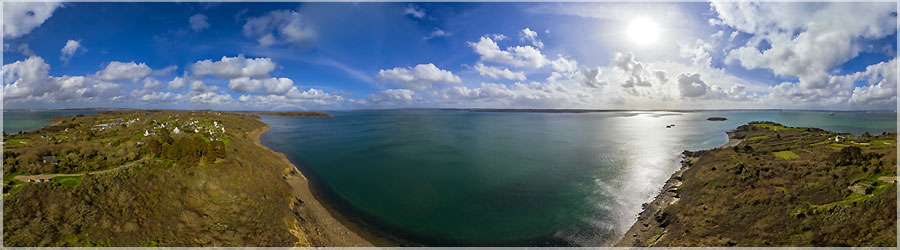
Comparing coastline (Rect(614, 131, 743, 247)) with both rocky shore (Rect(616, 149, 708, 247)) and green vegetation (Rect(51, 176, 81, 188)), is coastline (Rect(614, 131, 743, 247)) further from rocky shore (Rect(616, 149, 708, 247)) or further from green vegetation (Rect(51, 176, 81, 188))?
green vegetation (Rect(51, 176, 81, 188))

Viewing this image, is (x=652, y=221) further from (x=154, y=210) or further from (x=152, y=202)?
(x=152, y=202)

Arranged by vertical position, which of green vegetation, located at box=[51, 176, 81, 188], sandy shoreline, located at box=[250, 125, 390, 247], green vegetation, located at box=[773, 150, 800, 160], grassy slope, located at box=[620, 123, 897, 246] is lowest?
sandy shoreline, located at box=[250, 125, 390, 247]

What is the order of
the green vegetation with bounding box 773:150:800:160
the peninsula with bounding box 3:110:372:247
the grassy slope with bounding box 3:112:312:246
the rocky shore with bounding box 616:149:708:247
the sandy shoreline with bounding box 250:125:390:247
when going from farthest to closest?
the green vegetation with bounding box 773:150:800:160 < the rocky shore with bounding box 616:149:708:247 < the sandy shoreline with bounding box 250:125:390:247 < the peninsula with bounding box 3:110:372:247 < the grassy slope with bounding box 3:112:312:246

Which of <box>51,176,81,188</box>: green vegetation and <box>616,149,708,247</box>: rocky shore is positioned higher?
<box>51,176,81,188</box>: green vegetation

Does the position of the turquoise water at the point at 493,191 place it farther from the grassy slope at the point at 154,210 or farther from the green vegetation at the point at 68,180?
the green vegetation at the point at 68,180

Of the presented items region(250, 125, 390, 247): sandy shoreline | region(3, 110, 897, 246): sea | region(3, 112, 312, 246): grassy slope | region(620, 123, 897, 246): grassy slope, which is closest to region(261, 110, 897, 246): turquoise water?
region(3, 110, 897, 246): sea

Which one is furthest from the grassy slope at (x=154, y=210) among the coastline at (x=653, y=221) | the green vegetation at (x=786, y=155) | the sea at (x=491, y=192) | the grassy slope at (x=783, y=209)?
the green vegetation at (x=786, y=155)

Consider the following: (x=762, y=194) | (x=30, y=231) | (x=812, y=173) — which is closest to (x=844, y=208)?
(x=762, y=194)

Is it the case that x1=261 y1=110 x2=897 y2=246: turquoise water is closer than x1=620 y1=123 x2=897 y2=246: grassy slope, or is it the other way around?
x1=620 y1=123 x2=897 y2=246: grassy slope

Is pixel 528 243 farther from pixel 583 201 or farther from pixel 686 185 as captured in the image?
pixel 686 185
